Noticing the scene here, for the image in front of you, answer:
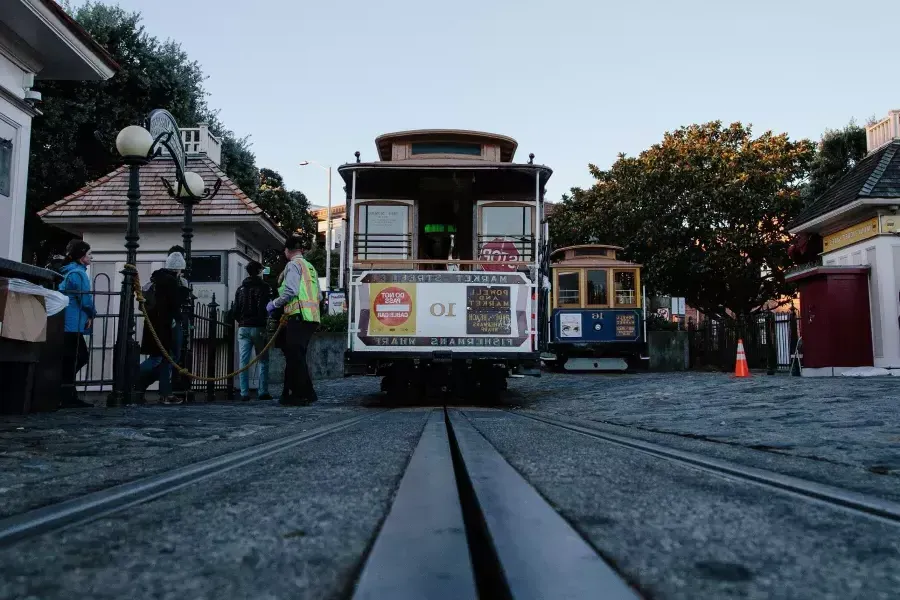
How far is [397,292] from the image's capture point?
9188 mm

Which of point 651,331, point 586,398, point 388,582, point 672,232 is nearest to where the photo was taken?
point 388,582

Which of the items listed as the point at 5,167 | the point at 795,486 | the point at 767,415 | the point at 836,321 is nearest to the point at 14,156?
the point at 5,167

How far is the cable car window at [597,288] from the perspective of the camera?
2223cm

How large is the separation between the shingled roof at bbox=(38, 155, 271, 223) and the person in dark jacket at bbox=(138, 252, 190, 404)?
6.09 metres

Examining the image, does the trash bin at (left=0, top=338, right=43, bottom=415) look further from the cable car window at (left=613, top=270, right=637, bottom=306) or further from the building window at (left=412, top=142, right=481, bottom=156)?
the cable car window at (left=613, top=270, right=637, bottom=306)

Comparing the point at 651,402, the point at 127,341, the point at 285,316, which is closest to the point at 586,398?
the point at 651,402

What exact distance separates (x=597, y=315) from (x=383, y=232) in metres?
13.1

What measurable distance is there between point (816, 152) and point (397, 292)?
87.2 ft

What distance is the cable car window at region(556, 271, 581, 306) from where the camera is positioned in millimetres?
22406

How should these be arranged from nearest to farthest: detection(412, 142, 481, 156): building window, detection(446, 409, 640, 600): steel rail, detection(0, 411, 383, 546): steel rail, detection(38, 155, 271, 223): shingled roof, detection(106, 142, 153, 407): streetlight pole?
1. detection(446, 409, 640, 600): steel rail
2. detection(0, 411, 383, 546): steel rail
3. detection(106, 142, 153, 407): streetlight pole
4. detection(412, 142, 481, 156): building window
5. detection(38, 155, 271, 223): shingled roof

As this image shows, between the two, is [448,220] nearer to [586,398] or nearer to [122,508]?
[586,398]

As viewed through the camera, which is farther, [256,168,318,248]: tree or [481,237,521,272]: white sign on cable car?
[256,168,318,248]: tree

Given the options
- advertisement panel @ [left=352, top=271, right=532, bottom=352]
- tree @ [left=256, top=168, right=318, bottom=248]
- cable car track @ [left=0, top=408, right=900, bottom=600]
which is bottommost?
cable car track @ [left=0, top=408, right=900, bottom=600]

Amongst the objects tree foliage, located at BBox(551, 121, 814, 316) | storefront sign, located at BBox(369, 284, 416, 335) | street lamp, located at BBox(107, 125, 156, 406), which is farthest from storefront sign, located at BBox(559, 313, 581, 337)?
street lamp, located at BBox(107, 125, 156, 406)
